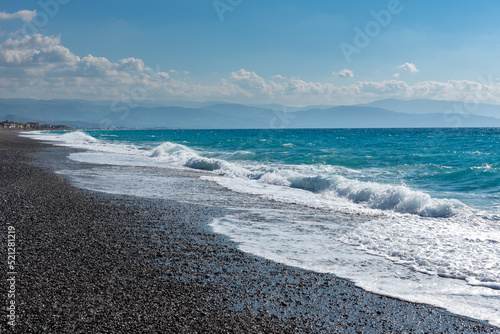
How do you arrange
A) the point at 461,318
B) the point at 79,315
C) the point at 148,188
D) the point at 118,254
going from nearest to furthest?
1. the point at 79,315
2. the point at 461,318
3. the point at 118,254
4. the point at 148,188

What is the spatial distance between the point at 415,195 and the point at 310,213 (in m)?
4.02

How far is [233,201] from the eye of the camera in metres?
13.3

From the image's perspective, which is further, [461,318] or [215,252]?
[215,252]

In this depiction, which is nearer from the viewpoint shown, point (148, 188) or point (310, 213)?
point (310, 213)

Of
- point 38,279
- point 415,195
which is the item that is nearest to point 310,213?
point 415,195

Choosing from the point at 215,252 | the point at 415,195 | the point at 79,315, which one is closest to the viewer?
the point at 79,315

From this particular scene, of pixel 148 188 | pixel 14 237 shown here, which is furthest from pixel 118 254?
pixel 148 188

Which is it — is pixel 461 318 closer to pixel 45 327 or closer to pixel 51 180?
pixel 45 327

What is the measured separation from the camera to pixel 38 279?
5.55 meters

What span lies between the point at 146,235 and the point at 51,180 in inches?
388

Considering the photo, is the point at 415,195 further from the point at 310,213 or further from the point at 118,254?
the point at 118,254

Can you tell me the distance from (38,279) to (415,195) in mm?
11336

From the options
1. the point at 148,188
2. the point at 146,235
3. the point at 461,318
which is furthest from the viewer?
the point at 148,188

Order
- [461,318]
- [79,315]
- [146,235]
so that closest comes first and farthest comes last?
[79,315] → [461,318] → [146,235]
